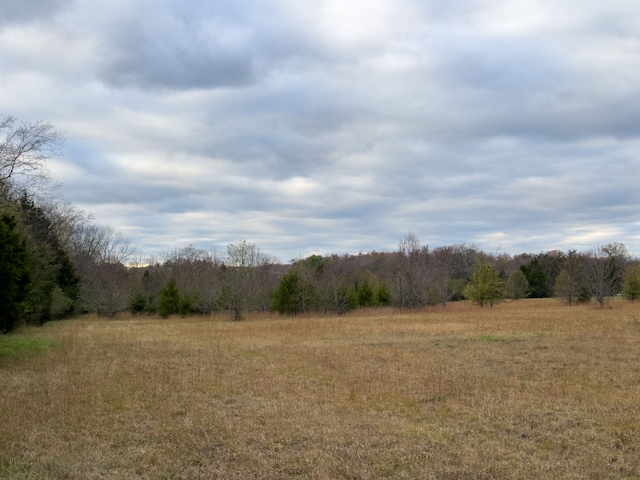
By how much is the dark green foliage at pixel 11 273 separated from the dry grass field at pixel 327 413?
3.55 meters

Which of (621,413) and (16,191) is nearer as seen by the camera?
(621,413)

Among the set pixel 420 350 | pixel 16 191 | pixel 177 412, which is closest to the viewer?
pixel 177 412

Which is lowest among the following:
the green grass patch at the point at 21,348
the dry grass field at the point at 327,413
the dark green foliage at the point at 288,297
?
the green grass patch at the point at 21,348

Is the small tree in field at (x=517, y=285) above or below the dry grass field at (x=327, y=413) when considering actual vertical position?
Result: above

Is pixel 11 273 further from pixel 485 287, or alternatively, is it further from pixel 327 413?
pixel 485 287

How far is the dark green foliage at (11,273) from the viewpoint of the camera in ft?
57.6

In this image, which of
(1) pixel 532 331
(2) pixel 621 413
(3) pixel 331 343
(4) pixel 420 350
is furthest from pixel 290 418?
(1) pixel 532 331

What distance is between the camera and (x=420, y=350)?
54.4 feet

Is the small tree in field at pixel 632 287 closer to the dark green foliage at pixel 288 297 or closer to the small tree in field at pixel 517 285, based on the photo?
the small tree in field at pixel 517 285

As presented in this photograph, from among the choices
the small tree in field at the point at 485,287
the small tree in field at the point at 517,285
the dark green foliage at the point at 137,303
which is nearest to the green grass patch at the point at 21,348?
the dark green foliage at the point at 137,303

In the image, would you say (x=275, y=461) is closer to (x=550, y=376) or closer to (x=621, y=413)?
(x=621, y=413)

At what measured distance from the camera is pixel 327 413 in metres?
8.38

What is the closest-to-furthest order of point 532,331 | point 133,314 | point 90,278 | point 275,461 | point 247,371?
point 275,461
point 247,371
point 532,331
point 133,314
point 90,278

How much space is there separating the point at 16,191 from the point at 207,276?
98.3 feet
